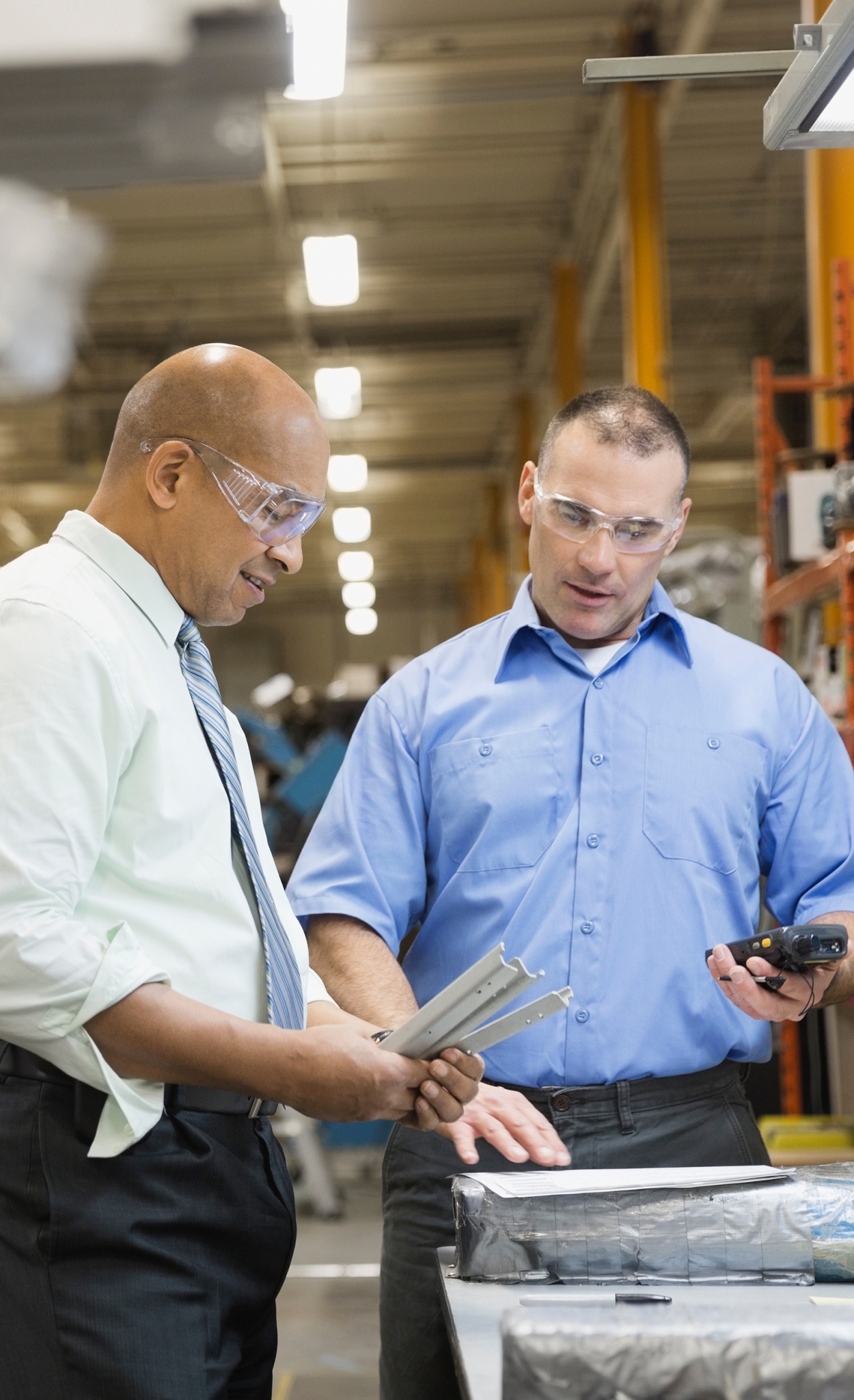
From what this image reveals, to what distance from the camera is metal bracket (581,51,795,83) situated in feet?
6.51

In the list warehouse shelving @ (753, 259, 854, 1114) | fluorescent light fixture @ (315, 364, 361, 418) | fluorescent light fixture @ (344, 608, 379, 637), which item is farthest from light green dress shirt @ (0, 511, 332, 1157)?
fluorescent light fixture @ (344, 608, 379, 637)

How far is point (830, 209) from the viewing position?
213 inches

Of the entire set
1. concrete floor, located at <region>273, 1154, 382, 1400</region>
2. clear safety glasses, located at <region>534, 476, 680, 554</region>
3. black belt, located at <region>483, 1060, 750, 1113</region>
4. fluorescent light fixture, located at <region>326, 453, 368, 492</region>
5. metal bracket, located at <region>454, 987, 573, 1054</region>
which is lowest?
concrete floor, located at <region>273, 1154, 382, 1400</region>

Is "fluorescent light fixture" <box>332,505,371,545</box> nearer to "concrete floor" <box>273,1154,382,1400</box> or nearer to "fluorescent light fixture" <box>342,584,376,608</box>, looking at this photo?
"fluorescent light fixture" <box>342,584,376,608</box>

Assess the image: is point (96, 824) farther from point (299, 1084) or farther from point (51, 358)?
point (51, 358)

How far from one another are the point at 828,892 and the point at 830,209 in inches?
158

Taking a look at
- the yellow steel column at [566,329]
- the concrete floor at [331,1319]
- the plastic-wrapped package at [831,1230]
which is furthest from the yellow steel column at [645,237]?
the plastic-wrapped package at [831,1230]

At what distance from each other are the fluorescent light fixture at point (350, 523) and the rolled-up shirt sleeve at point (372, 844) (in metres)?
14.0

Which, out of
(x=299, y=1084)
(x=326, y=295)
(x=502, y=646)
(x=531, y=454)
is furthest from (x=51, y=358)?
(x=299, y=1084)

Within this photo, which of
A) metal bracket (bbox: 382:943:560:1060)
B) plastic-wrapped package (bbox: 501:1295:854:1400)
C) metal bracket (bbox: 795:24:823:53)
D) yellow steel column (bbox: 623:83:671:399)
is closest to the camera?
plastic-wrapped package (bbox: 501:1295:854:1400)

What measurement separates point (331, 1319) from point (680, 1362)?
4.50 metres

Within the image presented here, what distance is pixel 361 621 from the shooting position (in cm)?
2308

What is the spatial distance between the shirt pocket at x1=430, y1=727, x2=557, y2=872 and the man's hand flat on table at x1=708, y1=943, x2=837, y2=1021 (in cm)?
33

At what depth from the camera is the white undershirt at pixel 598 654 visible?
7.35 ft
